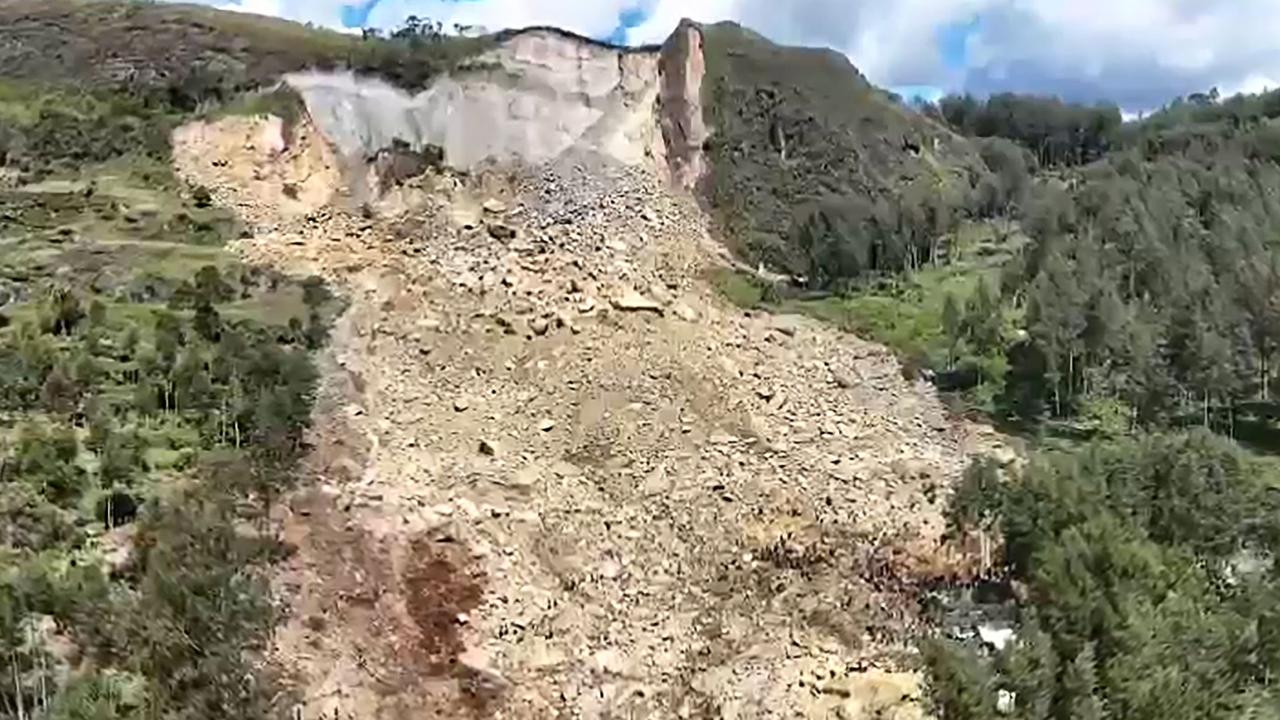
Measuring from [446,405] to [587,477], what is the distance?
415 centimetres

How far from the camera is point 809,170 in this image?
54.6 m

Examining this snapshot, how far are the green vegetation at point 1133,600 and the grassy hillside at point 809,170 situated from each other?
2034 centimetres

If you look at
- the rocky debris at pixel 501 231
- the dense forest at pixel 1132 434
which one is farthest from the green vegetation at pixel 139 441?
the dense forest at pixel 1132 434

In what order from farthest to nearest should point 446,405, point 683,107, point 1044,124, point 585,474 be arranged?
point 1044,124 → point 683,107 → point 446,405 → point 585,474

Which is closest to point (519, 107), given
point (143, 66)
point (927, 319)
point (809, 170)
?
point (809, 170)

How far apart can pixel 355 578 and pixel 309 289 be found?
549 inches

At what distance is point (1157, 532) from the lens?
84.5 feet

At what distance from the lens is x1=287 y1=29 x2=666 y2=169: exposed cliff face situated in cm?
4453

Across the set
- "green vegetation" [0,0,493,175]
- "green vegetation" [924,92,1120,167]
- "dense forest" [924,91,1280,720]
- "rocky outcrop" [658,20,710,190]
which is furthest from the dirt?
"green vegetation" [924,92,1120,167]

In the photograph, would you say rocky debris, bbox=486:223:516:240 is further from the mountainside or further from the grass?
the grass

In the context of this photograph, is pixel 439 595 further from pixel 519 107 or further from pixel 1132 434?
pixel 519 107

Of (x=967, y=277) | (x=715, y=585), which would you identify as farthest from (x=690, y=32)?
(x=715, y=585)

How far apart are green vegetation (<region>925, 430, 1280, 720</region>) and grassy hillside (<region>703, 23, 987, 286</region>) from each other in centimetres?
2034

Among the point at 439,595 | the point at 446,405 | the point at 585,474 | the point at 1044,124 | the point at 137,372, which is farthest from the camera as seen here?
the point at 1044,124
